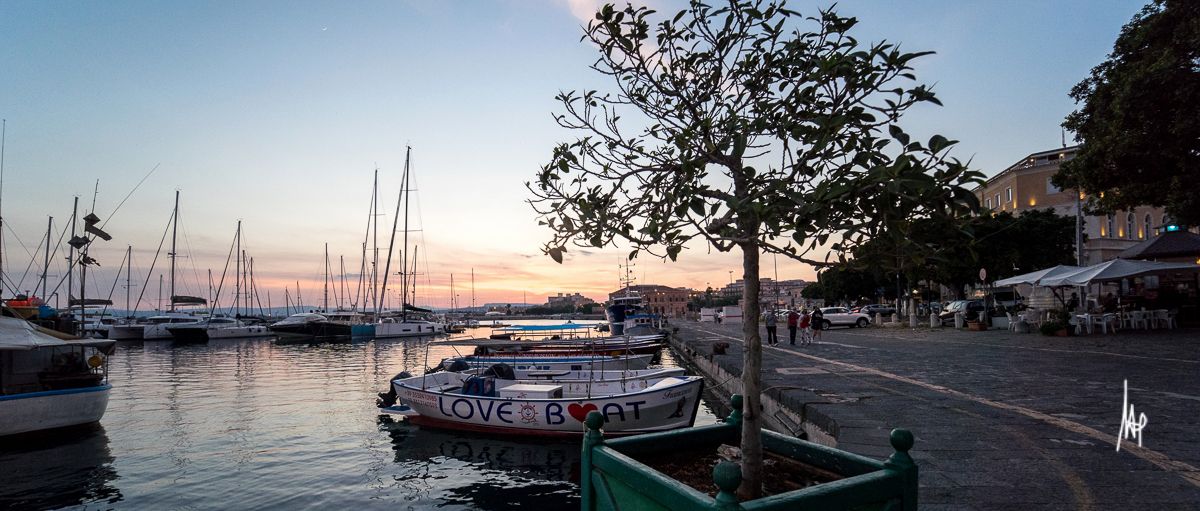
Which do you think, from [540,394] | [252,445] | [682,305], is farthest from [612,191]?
[682,305]

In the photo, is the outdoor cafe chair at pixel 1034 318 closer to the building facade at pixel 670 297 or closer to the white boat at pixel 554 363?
the white boat at pixel 554 363

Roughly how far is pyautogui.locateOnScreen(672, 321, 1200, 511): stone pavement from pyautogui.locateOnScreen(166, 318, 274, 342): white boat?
5598cm

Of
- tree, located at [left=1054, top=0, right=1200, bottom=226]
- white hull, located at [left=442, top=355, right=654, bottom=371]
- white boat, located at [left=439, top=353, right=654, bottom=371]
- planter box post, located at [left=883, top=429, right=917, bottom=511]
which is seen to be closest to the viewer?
planter box post, located at [left=883, top=429, right=917, bottom=511]

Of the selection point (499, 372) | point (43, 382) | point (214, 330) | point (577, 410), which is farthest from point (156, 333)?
point (577, 410)

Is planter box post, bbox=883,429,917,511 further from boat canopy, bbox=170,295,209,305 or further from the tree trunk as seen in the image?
boat canopy, bbox=170,295,209,305

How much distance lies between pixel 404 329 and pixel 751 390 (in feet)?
195

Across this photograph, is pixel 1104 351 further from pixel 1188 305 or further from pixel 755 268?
pixel 755 268

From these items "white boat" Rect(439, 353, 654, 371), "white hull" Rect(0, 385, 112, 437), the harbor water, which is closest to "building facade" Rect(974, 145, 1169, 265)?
"white boat" Rect(439, 353, 654, 371)

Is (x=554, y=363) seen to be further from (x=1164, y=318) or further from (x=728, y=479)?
(x=1164, y=318)

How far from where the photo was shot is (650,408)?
1210 centimetres

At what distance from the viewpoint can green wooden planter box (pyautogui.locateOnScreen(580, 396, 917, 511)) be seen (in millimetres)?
2279

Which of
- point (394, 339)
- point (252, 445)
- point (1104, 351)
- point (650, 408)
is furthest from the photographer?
point (394, 339)

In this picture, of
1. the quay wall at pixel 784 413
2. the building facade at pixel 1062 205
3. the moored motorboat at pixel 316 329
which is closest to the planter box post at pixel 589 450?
the quay wall at pixel 784 413

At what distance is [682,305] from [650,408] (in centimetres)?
14844
